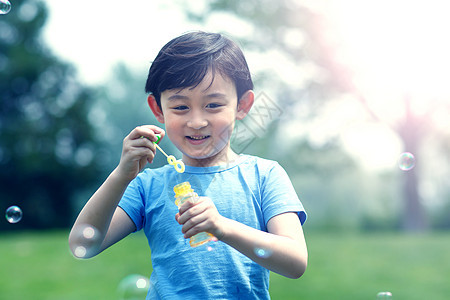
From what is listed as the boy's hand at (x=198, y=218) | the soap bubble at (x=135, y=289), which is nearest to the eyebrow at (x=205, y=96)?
the boy's hand at (x=198, y=218)

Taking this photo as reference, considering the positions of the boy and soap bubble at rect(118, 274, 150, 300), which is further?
soap bubble at rect(118, 274, 150, 300)

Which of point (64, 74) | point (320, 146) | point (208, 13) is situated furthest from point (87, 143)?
point (320, 146)

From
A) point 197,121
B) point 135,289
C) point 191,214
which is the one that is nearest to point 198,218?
point 191,214

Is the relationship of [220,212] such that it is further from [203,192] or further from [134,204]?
[134,204]

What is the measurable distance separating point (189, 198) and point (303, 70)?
1384 cm

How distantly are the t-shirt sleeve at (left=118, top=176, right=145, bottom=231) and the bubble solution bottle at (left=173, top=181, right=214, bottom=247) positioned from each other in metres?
0.32

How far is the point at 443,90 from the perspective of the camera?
45.0 feet

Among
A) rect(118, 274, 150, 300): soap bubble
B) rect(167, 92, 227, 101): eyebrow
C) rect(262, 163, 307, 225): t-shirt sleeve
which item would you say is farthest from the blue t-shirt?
rect(118, 274, 150, 300): soap bubble

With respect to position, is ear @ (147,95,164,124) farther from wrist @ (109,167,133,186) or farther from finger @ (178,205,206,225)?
finger @ (178,205,206,225)

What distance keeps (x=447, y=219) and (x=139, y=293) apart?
1534 cm

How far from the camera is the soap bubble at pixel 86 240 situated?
157 centimetres

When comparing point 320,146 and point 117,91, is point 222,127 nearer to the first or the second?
point 320,146

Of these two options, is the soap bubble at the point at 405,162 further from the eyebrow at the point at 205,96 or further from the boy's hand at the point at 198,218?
the boy's hand at the point at 198,218

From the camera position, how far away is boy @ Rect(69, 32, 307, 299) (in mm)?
1498
